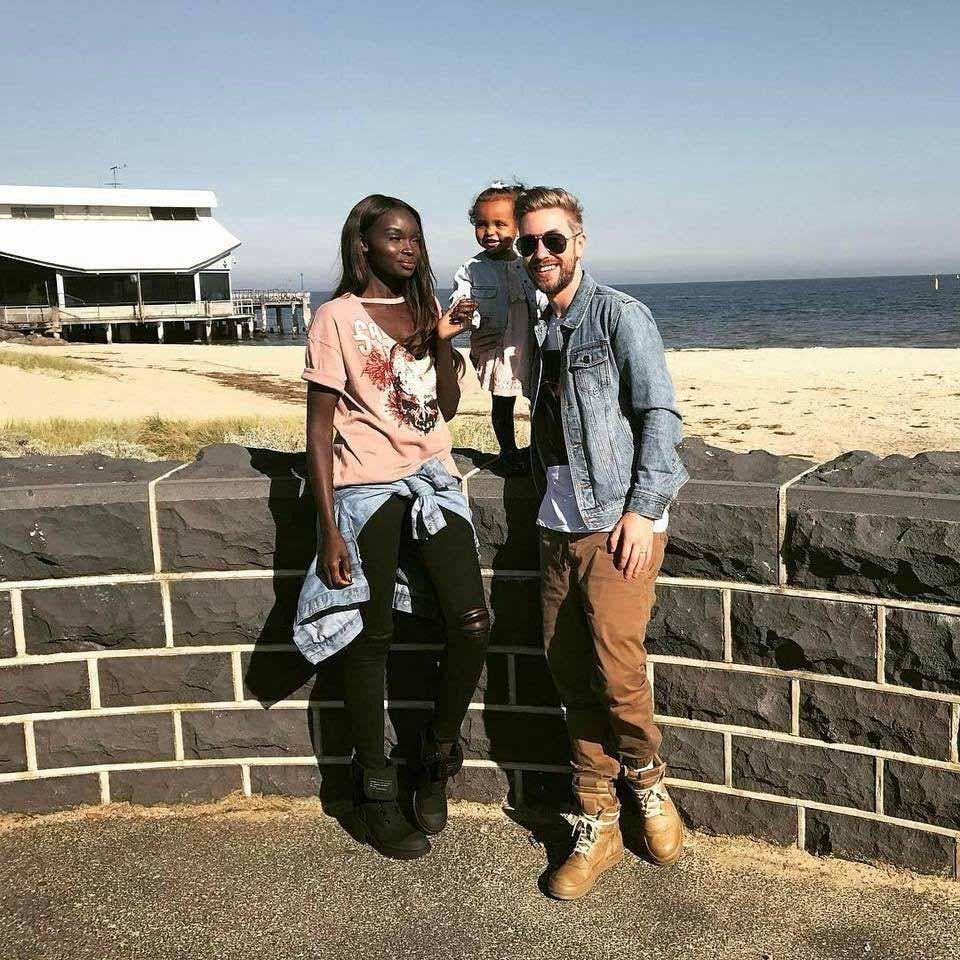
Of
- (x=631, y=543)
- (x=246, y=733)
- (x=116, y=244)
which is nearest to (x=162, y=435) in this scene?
(x=246, y=733)

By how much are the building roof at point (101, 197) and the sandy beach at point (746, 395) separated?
76.8 ft

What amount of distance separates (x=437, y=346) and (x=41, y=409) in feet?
55.8

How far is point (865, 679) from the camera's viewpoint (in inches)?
124

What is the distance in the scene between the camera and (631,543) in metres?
3.01

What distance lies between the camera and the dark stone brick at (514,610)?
3.54m

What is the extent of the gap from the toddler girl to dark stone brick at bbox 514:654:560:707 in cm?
66

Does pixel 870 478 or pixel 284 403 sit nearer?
pixel 870 478

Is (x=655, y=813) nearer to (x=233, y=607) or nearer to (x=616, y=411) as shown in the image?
(x=616, y=411)

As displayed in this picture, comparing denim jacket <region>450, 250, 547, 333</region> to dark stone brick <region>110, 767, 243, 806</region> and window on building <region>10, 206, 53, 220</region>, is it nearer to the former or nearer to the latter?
dark stone brick <region>110, 767, 243, 806</region>

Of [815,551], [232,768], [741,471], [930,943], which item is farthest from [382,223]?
[930,943]

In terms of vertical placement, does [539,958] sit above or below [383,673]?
below

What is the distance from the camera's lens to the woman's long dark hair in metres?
3.30

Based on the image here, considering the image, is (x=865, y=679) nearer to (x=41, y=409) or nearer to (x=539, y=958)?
(x=539, y=958)

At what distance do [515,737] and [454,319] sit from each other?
144cm
